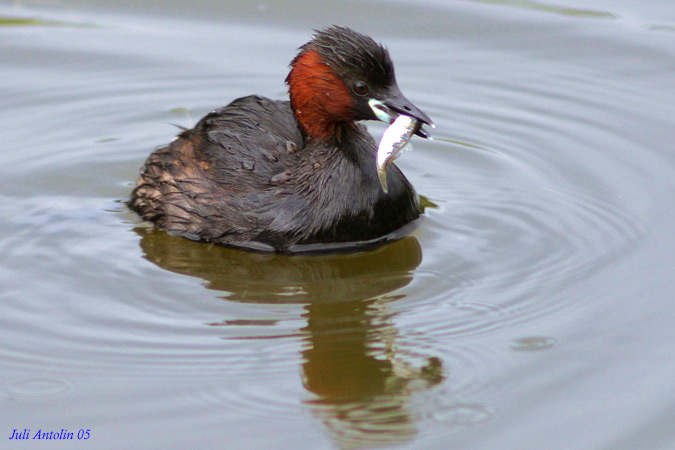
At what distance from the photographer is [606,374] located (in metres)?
5.12

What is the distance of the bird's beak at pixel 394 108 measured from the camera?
6.18 metres

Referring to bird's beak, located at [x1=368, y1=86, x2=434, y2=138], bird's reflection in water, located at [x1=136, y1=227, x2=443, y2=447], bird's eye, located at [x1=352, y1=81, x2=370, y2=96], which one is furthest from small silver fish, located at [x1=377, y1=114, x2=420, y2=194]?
bird's reflection in water, located at [x1=136, y1=227, x2=443, y2=447]

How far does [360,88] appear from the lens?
6.35 m

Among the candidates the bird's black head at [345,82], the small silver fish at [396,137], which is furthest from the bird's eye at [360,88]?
the small silver fish at [396,137]

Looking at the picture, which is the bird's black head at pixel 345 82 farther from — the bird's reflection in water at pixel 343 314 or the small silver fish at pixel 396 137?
the bird's reflection in water at pixel 343 314

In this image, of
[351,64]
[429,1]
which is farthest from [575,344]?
[429,1]

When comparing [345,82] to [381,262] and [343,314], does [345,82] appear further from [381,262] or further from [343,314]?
[343,314]

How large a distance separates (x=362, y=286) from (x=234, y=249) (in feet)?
3.18

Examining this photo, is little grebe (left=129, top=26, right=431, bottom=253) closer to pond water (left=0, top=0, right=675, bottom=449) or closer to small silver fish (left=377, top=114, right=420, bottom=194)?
small silver fish (left=377, top=114, right=420, bottom=194)

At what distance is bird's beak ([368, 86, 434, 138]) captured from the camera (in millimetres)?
6180

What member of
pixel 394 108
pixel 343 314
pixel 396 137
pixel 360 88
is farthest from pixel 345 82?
pixel 343 314

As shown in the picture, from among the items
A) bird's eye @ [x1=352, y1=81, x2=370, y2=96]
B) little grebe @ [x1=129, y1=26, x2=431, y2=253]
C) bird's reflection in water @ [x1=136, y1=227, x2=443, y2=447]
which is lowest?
bird's reflection in water @ [x1=136, y1=227, x2=443, y2=447]

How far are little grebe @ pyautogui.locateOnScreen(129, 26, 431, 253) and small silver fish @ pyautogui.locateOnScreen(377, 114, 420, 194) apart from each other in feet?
0.20

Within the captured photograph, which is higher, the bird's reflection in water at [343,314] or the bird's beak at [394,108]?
the bird's beak at [394,108]
